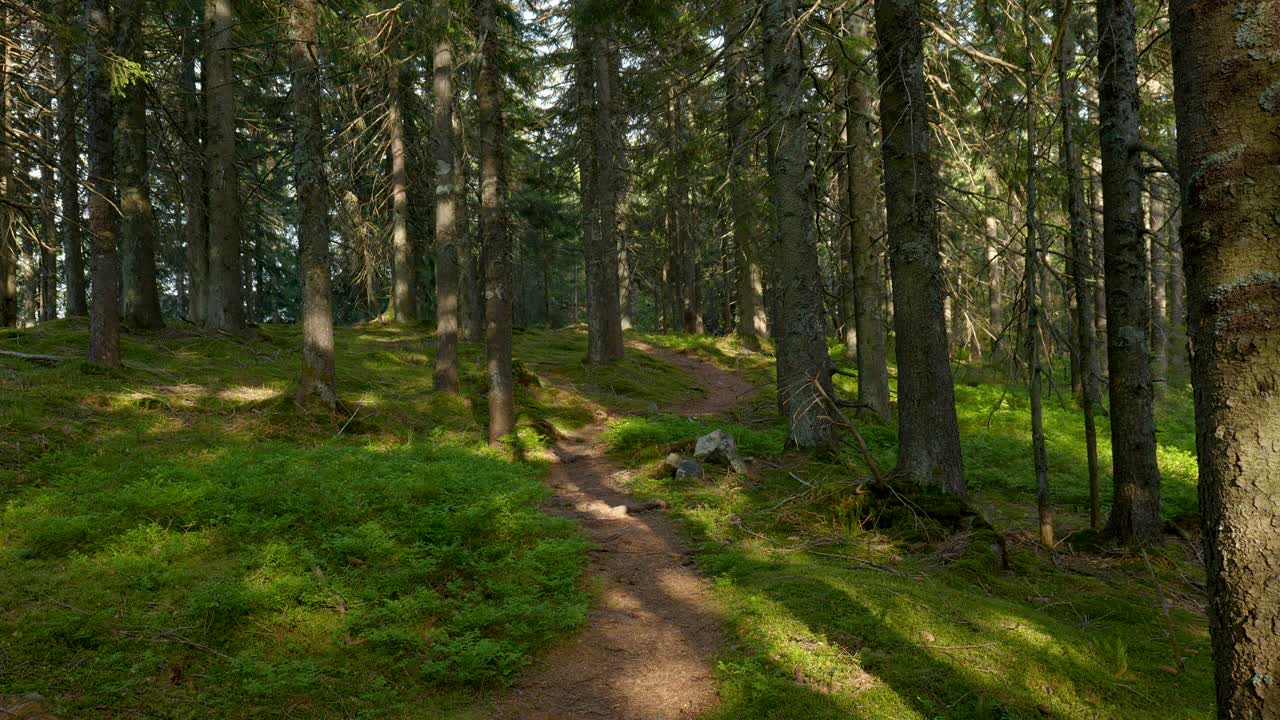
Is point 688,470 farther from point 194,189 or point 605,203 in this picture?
point 194,189

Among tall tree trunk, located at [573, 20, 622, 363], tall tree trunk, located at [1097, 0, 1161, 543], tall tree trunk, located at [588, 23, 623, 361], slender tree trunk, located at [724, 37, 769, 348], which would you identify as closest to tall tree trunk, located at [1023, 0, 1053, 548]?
tall tree trunk, located at [1097, 0, 1161, 543]

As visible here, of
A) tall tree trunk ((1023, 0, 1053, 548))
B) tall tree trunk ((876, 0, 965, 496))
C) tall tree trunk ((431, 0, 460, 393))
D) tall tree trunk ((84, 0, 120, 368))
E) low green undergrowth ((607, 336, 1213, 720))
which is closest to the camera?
low green undergrowth ((607, 336, 1213, 720))

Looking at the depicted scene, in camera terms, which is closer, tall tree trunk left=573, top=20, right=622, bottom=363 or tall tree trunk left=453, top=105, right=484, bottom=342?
tall tree trunk left=573, top=20, right=622, bottom=363

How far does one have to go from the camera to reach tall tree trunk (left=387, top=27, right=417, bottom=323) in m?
18.3

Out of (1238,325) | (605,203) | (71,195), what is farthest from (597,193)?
(1238,325)

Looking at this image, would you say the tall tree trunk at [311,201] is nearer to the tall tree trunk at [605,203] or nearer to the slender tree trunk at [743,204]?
the slender tree trunk at [743,204]

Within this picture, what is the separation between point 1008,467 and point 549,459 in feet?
25.5

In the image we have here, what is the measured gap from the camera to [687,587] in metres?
5.75

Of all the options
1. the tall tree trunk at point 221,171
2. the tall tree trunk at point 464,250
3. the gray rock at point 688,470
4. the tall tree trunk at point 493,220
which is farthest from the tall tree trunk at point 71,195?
the gray rock at point 688,470

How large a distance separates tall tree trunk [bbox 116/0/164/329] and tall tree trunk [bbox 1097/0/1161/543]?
15.0 metres

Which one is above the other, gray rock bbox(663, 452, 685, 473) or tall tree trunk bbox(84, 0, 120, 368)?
tall tree trunk bbox(84, 0, 120, 368)

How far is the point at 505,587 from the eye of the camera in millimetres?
5395

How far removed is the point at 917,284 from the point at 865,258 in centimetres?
600

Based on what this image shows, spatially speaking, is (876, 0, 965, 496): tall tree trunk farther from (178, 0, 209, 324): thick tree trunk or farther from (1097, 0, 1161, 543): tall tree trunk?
(178, 0, 209, 324): thick tree trunk
